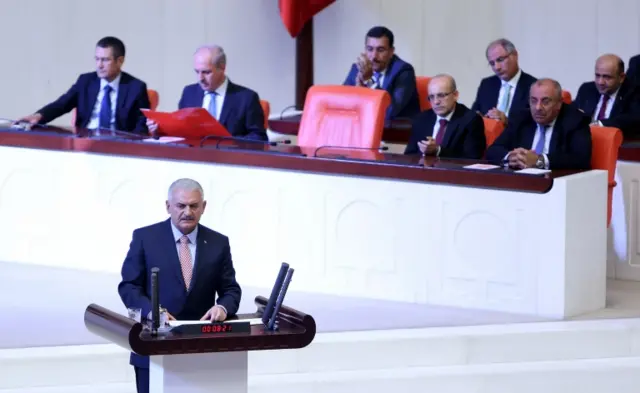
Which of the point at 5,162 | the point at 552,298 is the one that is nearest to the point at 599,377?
the point at 552,298

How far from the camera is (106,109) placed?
26.8 ft

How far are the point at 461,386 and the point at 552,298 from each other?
80 centimetres

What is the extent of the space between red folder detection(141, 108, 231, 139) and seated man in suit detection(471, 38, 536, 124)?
5.40ft

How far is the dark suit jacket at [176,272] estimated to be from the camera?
450 cm

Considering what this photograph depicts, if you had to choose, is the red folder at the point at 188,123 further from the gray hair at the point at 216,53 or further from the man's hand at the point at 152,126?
the gray hair at the point at 216,53

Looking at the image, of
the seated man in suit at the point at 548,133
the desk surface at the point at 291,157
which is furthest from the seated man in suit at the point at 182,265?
the seated man in suit at the point at 548,133

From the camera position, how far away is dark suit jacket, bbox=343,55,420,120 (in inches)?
340

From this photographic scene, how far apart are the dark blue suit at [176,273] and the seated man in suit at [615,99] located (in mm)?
3800


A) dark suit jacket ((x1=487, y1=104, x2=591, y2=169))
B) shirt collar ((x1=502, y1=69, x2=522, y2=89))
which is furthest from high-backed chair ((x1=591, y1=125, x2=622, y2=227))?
shirt collar ((x1=502, y1=69, x2=522, y2=89))

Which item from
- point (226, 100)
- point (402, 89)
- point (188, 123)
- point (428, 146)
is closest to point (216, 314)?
point (428, 146)

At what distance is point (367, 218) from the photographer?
6805mm

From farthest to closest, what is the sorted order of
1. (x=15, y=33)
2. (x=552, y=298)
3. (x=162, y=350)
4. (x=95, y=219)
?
1. (x=15, y=33)
2. (x=95, y=219)
3. (x=552, y=298)
4. (x=162, y=350)

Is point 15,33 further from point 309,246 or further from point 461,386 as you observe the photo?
point 461,386

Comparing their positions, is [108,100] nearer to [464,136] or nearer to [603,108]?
[464,136]
